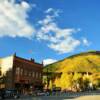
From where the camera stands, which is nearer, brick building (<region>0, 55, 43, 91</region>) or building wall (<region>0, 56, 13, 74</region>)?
brick building (<region>0, 55, 43, 91</region>)

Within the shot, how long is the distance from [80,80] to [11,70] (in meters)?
72.9

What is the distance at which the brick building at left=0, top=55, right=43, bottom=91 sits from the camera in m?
97.1

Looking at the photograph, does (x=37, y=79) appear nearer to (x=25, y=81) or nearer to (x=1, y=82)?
(x=25, y=81)

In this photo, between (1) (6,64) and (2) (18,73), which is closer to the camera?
(2) (18,73)

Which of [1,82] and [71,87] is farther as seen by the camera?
[71,87]

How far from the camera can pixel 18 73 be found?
99188 mm

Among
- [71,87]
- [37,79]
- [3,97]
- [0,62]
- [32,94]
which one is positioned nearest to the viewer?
[3,97]

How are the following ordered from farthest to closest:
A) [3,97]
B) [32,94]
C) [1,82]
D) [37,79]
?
[37,79] → [1,82] → [32,94] → [3,97]

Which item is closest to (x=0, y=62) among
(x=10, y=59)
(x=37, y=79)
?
(x=10, y=59)

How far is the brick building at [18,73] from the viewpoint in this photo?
319ft

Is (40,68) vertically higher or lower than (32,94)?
higher

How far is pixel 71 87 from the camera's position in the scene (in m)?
155

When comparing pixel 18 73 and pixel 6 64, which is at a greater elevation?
pixel 6 64

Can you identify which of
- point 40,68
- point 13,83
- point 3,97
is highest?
point 40,68
